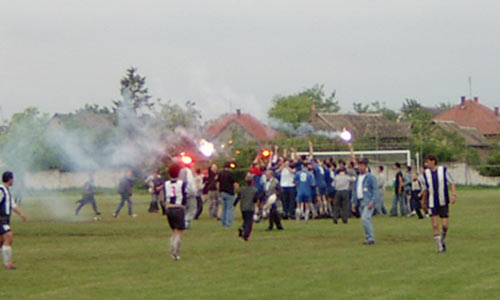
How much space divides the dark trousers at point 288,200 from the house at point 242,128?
104 feet

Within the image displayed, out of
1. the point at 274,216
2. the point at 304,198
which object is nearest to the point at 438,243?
the point at 274,216

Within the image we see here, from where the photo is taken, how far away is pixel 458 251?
19875mm

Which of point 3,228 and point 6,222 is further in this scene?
point 6,222

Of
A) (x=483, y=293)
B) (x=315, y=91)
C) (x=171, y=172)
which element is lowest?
(x=483, y=293)

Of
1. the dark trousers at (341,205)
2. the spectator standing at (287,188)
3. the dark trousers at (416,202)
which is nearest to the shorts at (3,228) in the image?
the dark trousers at (341,205)

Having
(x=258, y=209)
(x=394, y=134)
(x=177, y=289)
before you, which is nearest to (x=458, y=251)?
(x=177, y=289)

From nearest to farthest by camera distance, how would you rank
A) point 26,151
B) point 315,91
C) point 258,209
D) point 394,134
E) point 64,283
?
point 64,283 < point 258,209 < point 26,151 < point 394,134 < point 315,91

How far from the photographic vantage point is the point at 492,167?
72375mm

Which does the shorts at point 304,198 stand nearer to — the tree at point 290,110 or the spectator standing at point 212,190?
the spectator standing at point 212,190

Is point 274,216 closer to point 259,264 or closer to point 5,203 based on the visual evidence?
point 259,264

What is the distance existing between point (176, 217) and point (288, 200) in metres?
15.1

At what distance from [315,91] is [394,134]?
7012cm

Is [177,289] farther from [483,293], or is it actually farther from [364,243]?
[364,243]

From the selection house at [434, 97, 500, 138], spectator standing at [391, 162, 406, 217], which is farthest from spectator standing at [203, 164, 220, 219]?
house at [434, 97, 500, 138]
